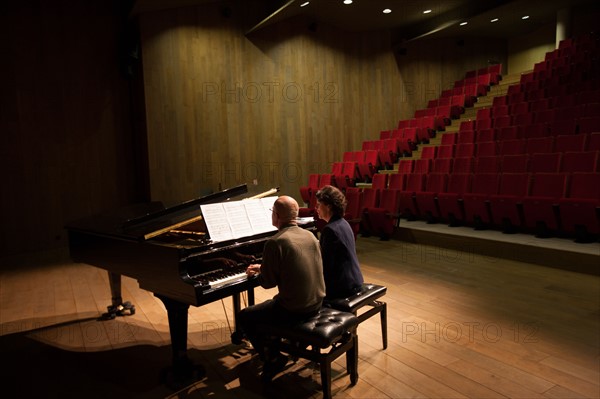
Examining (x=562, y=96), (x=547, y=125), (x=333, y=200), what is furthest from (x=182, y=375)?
(x=562, y=96)

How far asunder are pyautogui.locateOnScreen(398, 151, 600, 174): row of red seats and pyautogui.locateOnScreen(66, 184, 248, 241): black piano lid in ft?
8.37

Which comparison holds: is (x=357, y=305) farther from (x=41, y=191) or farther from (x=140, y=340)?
(x=41, y=191)

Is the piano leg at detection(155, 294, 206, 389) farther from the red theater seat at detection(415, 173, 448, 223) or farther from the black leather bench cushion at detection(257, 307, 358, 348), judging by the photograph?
the red theater seat at detection(415, 173, 448, 223)

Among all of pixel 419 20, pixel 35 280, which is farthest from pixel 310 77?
pixel 35 280

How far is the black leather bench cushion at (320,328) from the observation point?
138 cm

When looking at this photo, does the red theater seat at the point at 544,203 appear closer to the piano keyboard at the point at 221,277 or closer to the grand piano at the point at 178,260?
the grand piano at the point at 178,260

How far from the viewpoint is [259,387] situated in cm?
159

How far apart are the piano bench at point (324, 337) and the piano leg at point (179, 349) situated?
0.29 meters

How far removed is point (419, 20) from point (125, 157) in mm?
4806

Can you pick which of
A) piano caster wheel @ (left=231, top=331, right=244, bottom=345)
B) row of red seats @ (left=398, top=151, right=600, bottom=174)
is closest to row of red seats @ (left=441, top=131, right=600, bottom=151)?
row of red seats @ (left=398, top=151, right=600, bottom=174)

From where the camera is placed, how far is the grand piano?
1483 millimetres

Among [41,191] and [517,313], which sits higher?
[41,191]

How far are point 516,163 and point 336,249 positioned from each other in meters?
2.67

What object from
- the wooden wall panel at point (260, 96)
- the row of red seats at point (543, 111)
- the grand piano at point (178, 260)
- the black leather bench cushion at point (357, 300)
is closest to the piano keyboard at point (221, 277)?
the grand piano at point (178, 260)
